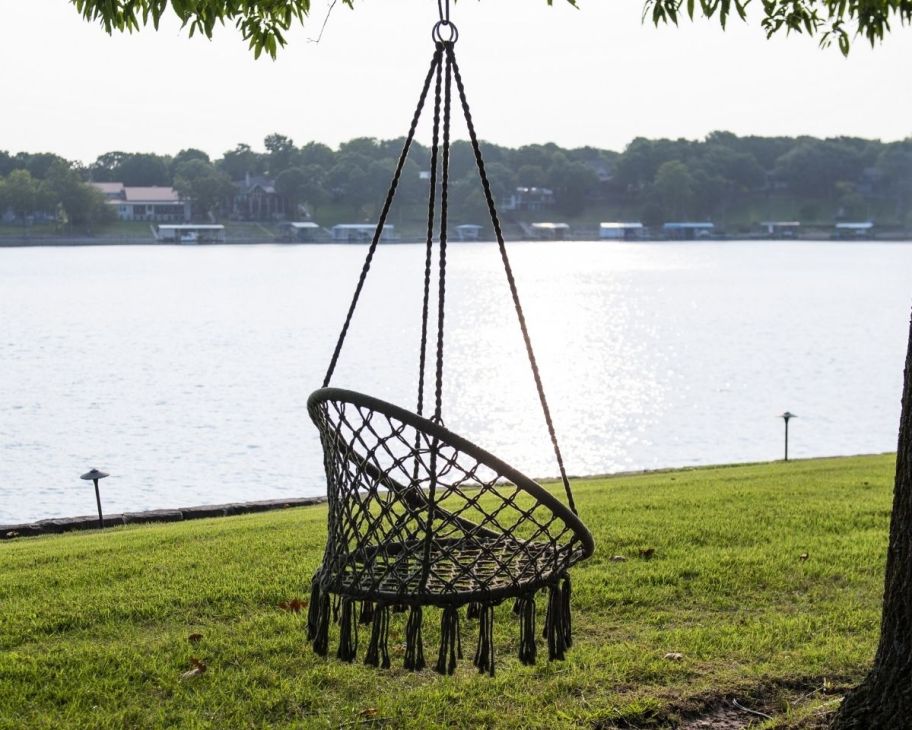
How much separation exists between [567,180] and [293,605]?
102654mm

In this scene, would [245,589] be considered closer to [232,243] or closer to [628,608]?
→ [628,608]

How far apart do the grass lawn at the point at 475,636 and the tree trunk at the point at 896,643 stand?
24 centimetres

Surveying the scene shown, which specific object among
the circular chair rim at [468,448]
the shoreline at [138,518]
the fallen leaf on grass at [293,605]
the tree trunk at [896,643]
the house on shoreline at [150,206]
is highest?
the house on shoreline at [150,206]

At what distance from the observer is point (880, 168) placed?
343 ft

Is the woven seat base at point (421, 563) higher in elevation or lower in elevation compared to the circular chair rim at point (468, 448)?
lower

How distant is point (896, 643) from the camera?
307 cm

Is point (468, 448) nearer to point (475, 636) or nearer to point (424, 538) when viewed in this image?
point (424, 538)

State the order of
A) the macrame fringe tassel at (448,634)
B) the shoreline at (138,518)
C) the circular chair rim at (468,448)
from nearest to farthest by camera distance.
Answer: the circular chair rim at (468,448)
the macrame fringe tassel at (448,634)
the shoreline at (138,518)

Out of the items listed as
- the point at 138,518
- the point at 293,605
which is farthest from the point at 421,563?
the point at 138,518

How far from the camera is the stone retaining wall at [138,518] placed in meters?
8.23

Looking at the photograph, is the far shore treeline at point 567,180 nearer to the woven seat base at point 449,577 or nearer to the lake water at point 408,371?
the lake water at point 408,371

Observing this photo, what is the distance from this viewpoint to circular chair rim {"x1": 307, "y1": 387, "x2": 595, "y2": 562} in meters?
2.69

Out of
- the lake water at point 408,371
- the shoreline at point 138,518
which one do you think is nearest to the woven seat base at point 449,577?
the shoreline at point 138,518

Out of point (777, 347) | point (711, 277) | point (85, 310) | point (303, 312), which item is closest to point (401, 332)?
point (303, 312)
